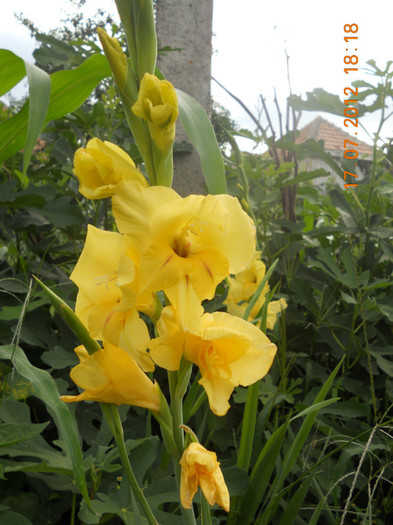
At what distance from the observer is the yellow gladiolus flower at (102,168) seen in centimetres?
56

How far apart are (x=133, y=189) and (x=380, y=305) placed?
959mm

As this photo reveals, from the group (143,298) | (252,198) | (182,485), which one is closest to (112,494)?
(182,485)

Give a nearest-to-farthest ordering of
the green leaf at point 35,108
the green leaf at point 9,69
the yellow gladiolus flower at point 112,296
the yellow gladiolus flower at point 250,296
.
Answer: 1. the yellow gladiolus flower at point 112,296
2. the green leaf at point 35,108
3. the green leaf at point 9,69
4. the yellow gladiolus flower at point 250,296

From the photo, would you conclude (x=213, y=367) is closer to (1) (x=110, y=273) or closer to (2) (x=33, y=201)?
(1) (x=110, y=273)

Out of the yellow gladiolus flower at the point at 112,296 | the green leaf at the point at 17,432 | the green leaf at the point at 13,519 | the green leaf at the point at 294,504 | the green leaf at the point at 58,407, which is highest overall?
the yellow gladiolus flower at the point at 112,296

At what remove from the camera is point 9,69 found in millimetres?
1023

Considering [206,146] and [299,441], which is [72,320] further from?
[299,441]

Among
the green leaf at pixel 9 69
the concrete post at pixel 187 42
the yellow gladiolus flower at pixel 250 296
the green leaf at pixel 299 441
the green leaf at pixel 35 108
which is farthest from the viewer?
the concrete post at pixel 187 42

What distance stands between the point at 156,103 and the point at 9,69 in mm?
644

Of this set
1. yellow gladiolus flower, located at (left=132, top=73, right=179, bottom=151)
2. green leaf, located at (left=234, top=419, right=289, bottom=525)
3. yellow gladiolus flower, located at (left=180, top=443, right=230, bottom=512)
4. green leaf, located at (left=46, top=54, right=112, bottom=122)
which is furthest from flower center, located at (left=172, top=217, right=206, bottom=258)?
green leaf, located at (left=46, top=54, right=112, bottom=122)

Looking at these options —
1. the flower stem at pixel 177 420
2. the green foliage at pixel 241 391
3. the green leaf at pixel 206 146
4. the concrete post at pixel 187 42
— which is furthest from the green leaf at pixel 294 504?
the concrete post at pixel 187 42

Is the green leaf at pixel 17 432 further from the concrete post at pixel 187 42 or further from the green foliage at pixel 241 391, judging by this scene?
the concrete post at pixel 187 42

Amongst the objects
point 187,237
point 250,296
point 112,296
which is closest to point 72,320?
point 112,296

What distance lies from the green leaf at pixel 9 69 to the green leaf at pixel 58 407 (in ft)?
1.99
